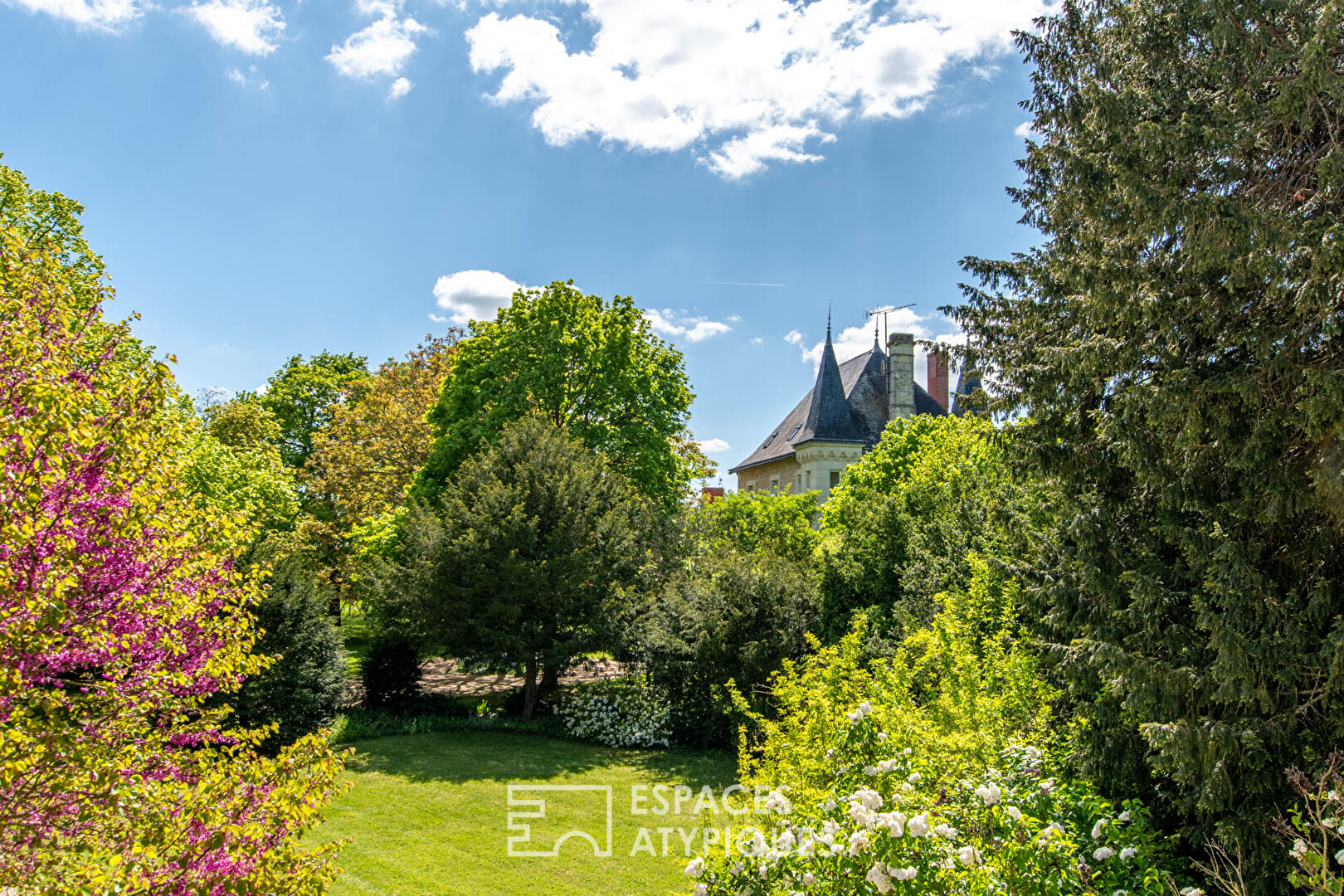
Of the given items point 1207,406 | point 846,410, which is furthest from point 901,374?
point 1207,406

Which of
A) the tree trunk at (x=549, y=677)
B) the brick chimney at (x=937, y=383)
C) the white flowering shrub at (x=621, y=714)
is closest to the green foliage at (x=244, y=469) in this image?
the tree trunk at (x=549, y=677)

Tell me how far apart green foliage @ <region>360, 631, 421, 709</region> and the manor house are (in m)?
20.0

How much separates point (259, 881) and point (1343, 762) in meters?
6.84

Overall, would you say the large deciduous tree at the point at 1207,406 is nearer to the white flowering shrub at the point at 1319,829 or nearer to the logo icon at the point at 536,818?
the white flowering shrub at the point at 1319,829

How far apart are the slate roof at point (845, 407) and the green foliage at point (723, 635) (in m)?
20.8

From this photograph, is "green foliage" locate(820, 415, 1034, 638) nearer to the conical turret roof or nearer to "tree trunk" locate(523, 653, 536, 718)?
"tree trunk" locate(523, 653, 536, 718)

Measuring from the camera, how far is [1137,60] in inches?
294

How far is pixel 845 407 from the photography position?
37594 millimetres

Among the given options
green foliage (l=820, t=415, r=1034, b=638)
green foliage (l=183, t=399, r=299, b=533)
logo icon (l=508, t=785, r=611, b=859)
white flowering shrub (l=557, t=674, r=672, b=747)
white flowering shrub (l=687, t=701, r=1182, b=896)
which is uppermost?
green foliage (l=183, t=399, r=299, b=533)

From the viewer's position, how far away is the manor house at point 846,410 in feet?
120

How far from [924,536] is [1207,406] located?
24.4 ft

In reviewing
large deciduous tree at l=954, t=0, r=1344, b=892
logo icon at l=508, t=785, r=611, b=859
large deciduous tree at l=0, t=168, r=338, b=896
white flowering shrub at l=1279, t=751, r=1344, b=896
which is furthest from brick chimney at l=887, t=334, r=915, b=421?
large deciduous tree at l=0, t=168, r=338, b=896

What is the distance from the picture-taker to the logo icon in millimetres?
10086

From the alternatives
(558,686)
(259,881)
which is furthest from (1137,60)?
(558,686)
